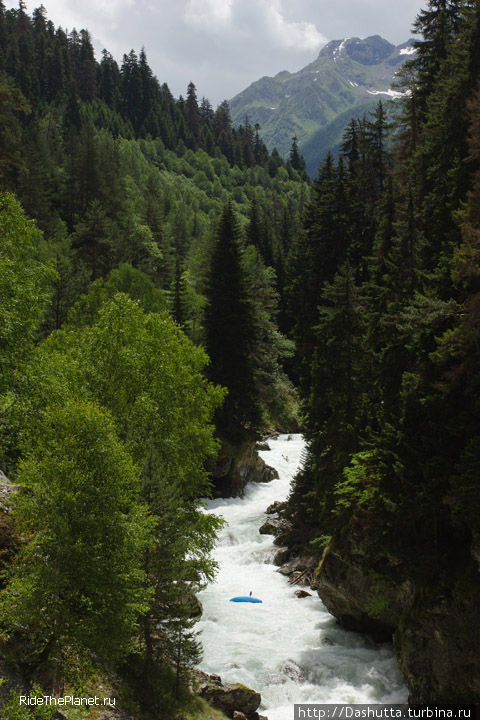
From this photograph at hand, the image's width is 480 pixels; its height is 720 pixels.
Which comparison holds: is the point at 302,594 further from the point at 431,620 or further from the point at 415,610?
the point at 431,620

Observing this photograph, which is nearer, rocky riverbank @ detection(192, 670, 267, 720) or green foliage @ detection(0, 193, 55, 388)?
rocky riverbank @ detection(192, 670, 267, 720)

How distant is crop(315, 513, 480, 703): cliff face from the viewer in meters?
13.6

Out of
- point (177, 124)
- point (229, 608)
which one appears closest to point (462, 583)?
point (229, 608)

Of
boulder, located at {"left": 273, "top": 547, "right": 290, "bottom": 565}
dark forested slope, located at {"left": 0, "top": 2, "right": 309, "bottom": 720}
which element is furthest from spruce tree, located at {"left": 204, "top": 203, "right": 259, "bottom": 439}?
boulder, located at {"left": 273, "top": 547, "right": 290, "bottom": 565}

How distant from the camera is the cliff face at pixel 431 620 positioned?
1359 centimetres

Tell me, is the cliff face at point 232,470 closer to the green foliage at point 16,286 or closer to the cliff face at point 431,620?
the cliff face at point 431,620

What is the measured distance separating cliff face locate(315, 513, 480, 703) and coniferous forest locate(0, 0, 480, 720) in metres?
0.06

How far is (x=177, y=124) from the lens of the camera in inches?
6225

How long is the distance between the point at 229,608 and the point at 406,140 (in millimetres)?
34133

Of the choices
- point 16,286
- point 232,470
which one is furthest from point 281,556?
point 16,286

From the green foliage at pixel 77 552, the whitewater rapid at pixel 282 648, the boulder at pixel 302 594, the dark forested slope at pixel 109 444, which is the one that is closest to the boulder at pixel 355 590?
the whitewater rapid at pixel 282 648

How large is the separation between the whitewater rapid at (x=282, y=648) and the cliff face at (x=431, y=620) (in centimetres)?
161

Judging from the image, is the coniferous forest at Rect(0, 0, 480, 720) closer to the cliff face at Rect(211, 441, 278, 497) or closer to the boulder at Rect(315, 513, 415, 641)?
the boulder at Rect(315, 513, 415, 641)

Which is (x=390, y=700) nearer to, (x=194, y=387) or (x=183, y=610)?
(x=183, y=610)
